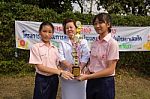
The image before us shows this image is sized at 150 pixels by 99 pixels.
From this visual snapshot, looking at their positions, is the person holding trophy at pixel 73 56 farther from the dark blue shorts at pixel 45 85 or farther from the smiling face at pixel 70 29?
the dark blue shorts at pixel 45 85

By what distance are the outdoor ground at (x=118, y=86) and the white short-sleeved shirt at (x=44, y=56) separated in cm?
314

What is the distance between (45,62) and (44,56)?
0.23ft

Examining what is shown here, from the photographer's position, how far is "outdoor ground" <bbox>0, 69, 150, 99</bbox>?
684cm

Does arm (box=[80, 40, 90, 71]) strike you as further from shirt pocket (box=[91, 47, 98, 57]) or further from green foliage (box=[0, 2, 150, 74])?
green foliage (box=[0, 2, 150, 74])

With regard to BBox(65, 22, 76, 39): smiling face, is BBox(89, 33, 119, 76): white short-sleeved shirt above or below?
below

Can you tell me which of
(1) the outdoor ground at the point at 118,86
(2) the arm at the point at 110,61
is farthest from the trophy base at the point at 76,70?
(1) the outdoor ground at the point at 118,86

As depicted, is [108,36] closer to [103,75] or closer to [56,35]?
[103,75]

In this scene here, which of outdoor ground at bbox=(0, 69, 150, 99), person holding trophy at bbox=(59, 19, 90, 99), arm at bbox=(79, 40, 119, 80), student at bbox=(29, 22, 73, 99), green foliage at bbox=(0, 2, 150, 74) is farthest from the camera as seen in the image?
green foliage at bbox=(0, 2, 150, 74)

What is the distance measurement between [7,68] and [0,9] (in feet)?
5.49

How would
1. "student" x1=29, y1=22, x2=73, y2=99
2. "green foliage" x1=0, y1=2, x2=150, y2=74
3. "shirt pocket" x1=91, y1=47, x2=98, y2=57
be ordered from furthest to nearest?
1. "green foliage" x1=0, y1=2, x2=150, y2=74
2. "student" x1=29, y1=22, x2=73, y2=99
3. "shirt pocket" x1=91, y1=47, x2=98, y2=57

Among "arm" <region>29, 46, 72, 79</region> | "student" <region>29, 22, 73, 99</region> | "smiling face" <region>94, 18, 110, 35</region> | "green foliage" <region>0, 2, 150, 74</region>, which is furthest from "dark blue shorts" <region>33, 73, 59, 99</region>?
"green foliage" <region>0, 2, 150, 74</region>

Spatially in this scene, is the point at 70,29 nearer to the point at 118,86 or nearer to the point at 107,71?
the point at 107,71

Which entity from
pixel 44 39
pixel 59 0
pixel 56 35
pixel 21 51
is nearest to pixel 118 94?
pixel 56 35

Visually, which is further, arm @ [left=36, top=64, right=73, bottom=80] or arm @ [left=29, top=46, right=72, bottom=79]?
arm @ [left=29, top=46, right=72, bottom=79]
